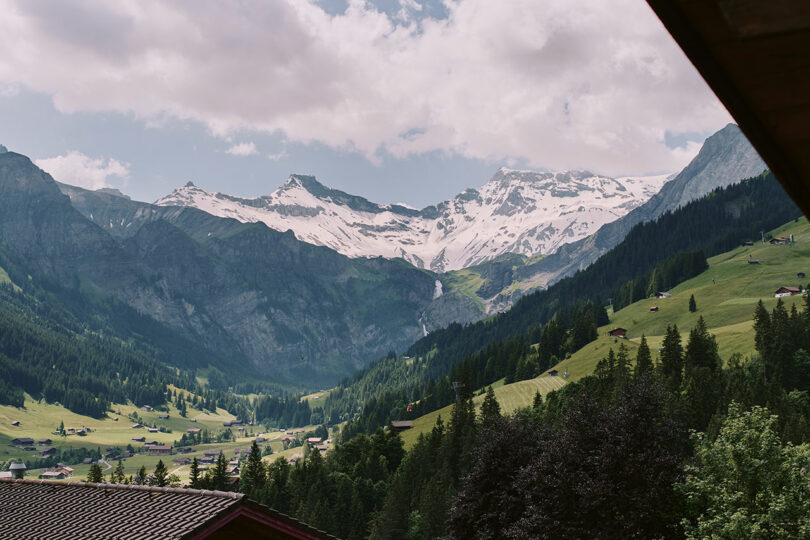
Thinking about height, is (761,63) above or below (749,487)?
above

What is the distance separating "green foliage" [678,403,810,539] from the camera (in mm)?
45812

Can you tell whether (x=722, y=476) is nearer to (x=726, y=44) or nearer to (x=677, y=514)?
(x=677, y=514)

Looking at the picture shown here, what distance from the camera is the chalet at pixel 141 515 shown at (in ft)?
77.7

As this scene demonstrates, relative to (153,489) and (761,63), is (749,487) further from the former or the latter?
(761,63)

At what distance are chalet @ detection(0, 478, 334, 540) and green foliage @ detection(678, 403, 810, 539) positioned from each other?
32.3m

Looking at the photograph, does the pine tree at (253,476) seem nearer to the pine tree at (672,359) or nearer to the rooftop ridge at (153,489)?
the pine tree at (672,359)

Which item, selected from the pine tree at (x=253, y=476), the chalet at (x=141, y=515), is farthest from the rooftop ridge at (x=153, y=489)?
the pine tree at (x=253, y=476)

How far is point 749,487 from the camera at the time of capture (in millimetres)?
50531

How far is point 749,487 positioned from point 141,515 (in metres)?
44.2

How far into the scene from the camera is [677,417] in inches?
4523

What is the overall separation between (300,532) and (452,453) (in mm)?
111497

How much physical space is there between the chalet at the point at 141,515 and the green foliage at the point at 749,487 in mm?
32308

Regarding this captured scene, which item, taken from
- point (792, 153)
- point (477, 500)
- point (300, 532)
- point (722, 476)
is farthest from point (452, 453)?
point (792, 153)

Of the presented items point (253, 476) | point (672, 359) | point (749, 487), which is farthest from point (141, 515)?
point (672, 359)
